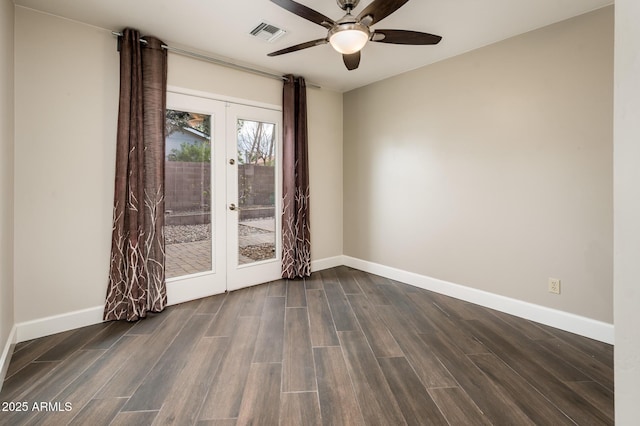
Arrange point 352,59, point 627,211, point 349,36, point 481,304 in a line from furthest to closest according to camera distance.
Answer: point 481,304 → point 352,59 → point 349,36 → point 627,211

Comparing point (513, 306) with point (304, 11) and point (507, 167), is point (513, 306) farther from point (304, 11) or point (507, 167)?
point (304, 11)

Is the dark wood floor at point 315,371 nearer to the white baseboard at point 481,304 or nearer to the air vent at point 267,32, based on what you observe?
the white baseboard at point 481,304

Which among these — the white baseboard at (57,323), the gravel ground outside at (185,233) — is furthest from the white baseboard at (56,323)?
the gravel ground outside at (185,233)

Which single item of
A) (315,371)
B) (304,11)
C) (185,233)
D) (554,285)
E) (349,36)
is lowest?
(315,371)

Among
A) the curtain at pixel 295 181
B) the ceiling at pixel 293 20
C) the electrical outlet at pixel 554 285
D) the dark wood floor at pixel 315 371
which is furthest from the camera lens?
the curtain at pixel 295 181

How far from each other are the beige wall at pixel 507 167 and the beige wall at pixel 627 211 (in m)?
2.27

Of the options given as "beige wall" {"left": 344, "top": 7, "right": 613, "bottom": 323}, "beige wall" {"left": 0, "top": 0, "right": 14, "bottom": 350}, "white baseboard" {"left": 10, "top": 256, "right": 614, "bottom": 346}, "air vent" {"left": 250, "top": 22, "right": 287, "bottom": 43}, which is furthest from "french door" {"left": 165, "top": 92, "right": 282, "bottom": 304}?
"beige wall" {"left": 344, "top": 7, "right": 613, "bottom": 323}

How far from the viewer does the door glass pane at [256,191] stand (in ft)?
11.7

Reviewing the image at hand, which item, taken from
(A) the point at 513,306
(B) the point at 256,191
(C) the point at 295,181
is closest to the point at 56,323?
(B) the point at 256,191

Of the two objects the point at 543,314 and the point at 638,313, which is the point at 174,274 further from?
the point at 543,314

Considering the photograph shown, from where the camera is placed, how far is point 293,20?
2.52m

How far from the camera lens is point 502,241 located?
2918 mm

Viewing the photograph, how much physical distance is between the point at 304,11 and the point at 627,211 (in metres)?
1.98

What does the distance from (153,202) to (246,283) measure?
56.5 inches
